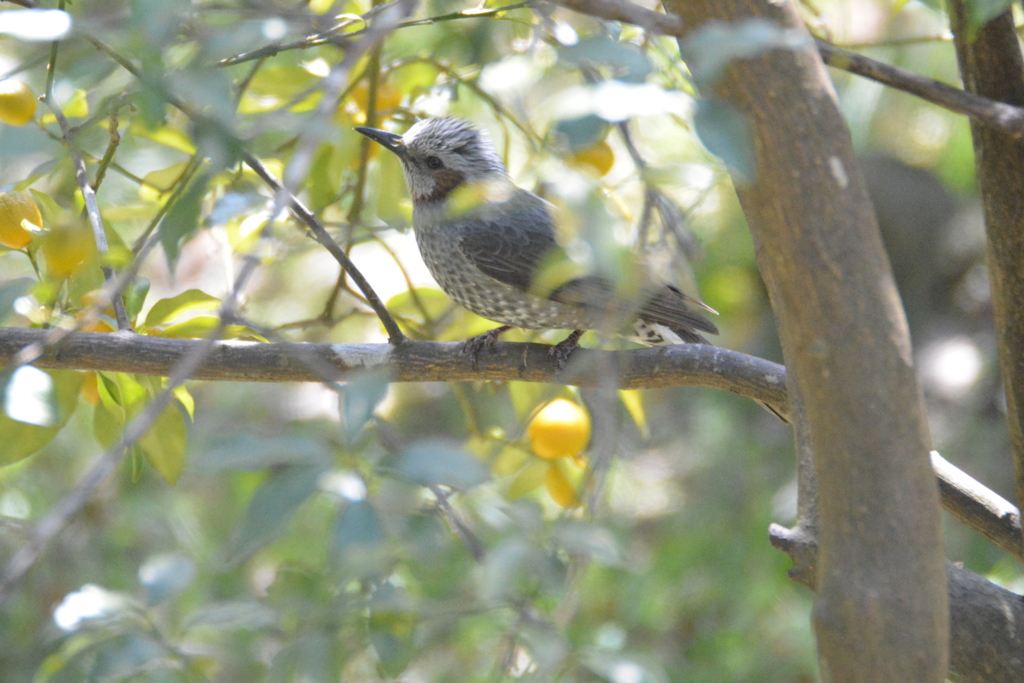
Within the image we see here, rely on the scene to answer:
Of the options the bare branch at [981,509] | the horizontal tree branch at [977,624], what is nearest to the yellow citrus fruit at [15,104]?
the horizontal tree branch at [977,624]

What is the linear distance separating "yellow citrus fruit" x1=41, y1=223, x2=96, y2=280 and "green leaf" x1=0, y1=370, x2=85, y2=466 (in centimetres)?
31

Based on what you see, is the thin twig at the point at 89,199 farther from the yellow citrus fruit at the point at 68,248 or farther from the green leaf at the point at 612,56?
the green leaf at the point at 612,56

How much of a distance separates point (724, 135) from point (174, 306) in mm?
1199

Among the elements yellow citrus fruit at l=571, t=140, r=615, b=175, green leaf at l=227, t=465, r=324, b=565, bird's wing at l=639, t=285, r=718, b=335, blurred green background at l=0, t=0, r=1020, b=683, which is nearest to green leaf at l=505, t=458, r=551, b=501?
blurred green background at l=0, t=0, r=1020, b=683

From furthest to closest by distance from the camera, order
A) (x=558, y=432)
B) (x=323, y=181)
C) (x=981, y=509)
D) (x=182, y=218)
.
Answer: (x=323, y=181) < (x=558, y=432) < (x=981, y=509) < (x=182, y=218)

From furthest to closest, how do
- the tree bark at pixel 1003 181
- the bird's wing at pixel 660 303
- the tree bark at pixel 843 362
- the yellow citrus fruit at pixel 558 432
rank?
the bird's wing at pixel 660 303 → the yellow citrus fruit at pixel 558 432 → the tree bark at pixel 1003 181 → the tree bark at pixel 843 362

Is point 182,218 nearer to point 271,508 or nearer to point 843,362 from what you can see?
point 271,508

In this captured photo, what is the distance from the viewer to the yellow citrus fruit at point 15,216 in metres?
1.31

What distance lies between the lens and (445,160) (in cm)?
234

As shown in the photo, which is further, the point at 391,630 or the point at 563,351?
the point at 563,351

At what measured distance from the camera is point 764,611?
299cm

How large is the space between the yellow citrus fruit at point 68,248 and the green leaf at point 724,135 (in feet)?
2.63

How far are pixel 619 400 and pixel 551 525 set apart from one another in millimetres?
1120

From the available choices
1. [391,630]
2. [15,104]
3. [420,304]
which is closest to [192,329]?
[15,104]
